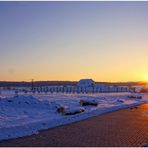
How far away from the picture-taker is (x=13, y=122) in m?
16.3

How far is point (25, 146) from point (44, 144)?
0.73 metres

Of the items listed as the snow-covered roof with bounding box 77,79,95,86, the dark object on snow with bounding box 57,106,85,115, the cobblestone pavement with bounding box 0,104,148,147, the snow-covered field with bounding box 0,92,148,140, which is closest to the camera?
the cobblestone pavement with bounding box 0,104,148,147

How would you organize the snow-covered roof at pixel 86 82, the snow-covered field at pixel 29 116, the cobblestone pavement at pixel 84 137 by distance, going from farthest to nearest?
the snow-covered roof at pixel 86 82 → the snow-covered field at pixel 29 116 → the cobblestone pavement at pixel 84 137

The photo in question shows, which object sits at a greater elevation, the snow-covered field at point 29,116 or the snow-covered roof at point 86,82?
the snow-covered roof at point 86,82

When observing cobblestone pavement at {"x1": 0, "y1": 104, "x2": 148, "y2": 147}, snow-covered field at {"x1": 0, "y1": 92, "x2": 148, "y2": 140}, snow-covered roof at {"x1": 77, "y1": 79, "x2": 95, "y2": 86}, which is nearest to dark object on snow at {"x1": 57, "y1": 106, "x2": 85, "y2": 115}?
snow-covered field at {"x1": 0, "y1": 92, "x2": 148, "y2": 140}

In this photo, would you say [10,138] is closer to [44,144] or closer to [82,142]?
[44,144]

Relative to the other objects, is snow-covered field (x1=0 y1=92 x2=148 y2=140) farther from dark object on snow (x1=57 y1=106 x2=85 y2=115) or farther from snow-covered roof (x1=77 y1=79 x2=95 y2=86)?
snow-covered roof (x1=77 y1=79 x2=95 y2=86)

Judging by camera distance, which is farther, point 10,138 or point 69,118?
point 69,118

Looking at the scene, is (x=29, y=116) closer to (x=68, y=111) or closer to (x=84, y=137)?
(x=68, y=111)

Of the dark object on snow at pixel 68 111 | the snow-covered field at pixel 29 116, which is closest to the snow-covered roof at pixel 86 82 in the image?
the snow-covered field at pixel 29 116

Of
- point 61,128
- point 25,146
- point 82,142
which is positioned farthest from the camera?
point 61,128

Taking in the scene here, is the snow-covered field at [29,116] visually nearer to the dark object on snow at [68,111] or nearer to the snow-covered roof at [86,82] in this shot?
the dark object on snow at [68,111]

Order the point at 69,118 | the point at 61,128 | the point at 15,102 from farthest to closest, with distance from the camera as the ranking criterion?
the point at 15,102 → the point at 69,118 → the point at 61,128

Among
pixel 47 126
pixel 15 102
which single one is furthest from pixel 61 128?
pixel 15 102
